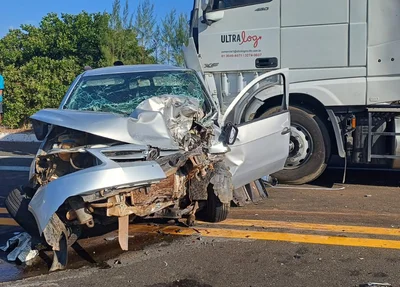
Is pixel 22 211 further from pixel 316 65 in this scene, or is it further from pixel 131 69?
pixel 316 65

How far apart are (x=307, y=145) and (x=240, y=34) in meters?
1.88

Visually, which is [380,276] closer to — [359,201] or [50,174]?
[359,201]

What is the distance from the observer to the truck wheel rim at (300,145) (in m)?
7.10

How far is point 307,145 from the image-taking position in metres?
7.11

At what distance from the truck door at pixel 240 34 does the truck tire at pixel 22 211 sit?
3709 mm

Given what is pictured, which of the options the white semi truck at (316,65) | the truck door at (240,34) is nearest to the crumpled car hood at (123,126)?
the white semi truck at (316,65)

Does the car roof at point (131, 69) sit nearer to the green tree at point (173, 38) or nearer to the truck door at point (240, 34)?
the truck door at point (240, 34)

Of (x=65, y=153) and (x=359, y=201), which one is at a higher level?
(x=65, y=153)

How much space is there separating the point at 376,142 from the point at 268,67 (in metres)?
1.84

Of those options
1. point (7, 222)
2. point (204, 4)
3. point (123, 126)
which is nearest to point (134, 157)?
point (123, 126)

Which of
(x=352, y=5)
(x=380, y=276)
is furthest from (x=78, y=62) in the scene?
(x=380, y=276)

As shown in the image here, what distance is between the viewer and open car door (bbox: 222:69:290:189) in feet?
17.2

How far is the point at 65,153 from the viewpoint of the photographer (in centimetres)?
425

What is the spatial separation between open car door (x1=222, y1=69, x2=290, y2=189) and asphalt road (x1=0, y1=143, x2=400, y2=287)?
54 centimetres
